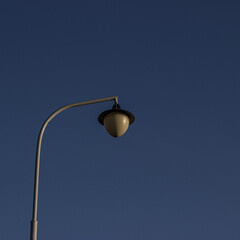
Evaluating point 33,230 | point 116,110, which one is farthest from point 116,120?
point 33,230

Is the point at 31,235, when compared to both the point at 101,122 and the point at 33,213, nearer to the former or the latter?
the point at 33,213

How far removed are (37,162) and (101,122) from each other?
2.22 meters

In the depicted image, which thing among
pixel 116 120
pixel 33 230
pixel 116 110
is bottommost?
pixel 33 230

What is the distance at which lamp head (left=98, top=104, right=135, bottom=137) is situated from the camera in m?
11.0

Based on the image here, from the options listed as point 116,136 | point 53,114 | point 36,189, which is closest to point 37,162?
point 36,189

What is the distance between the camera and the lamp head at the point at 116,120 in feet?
36.0

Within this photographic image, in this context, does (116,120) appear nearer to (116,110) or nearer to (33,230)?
(116,110)

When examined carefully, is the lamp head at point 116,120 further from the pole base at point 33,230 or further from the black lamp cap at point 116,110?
the pole base at point 33,230

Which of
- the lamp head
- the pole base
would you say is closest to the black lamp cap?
the lamp head

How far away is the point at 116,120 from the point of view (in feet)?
35.9

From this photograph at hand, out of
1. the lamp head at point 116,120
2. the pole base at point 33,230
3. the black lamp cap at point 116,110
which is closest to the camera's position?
the pole base at point 33,230

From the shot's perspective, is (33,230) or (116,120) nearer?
(33,230)

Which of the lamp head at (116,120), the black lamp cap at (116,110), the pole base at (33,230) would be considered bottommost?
the pole base at (33,230)

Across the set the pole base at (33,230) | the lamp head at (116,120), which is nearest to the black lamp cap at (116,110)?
the lamp head at (116,120)
